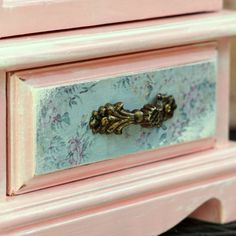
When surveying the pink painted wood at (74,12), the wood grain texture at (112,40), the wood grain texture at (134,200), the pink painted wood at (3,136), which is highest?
the pink painted wood at (74,12)

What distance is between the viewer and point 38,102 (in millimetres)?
1177

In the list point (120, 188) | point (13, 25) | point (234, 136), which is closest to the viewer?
point (13, 25)

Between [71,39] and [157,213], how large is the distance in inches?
11.2

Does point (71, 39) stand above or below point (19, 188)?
above

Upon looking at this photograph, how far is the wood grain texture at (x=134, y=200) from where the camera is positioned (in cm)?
120

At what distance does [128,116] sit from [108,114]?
0.11 feet

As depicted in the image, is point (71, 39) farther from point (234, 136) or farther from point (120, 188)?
point (234, 136)

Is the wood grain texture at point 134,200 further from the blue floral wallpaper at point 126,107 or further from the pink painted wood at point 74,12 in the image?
the pink painted wood at point 74,12

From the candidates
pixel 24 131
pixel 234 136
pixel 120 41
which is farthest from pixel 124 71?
pixel 234 136

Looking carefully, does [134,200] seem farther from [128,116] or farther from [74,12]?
[74,12]

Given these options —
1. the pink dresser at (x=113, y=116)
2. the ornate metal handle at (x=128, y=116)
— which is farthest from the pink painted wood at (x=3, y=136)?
the ornate metal handle at (x=128, y=116)

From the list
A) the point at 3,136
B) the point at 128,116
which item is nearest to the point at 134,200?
the point at 128,116

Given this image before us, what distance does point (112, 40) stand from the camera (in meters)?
1.21

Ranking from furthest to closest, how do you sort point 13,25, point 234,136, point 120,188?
point 234,136
point 120,188
point 13,25
